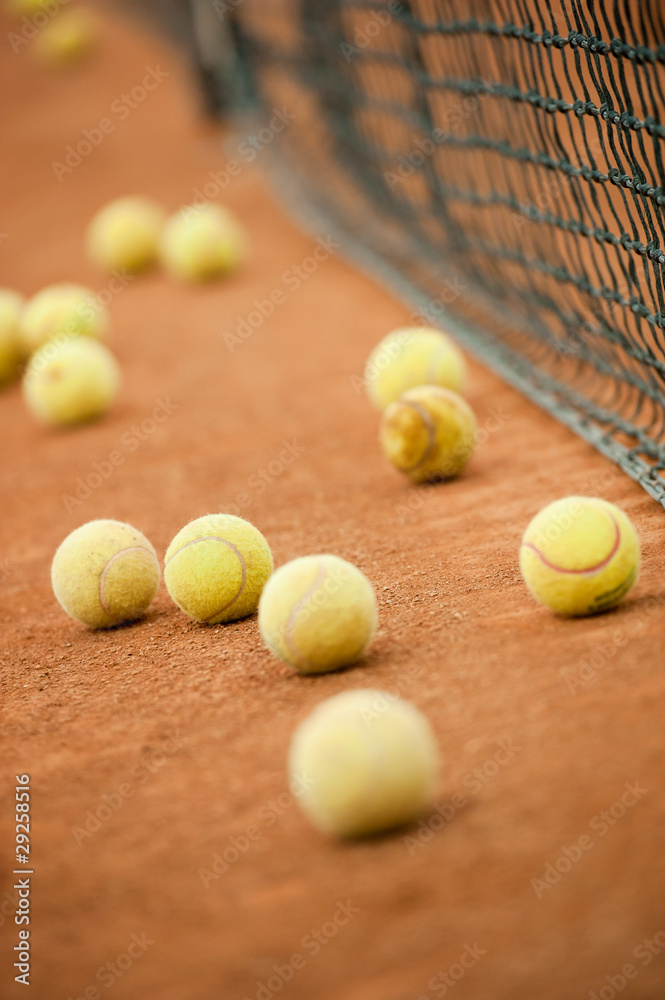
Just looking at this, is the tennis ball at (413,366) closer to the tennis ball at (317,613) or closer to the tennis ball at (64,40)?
the tennis ball at (317,613)

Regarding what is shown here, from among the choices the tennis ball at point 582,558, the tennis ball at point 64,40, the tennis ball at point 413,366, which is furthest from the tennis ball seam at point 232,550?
the tennis ball at point 64,40

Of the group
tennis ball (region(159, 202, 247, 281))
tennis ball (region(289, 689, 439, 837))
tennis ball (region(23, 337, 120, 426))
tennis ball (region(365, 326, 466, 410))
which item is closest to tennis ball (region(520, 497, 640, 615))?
tennis ball (region(289, 689, 439, 837))

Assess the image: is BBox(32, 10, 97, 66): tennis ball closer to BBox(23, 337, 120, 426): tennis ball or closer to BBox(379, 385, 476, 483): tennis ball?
BBox(23, 337, 120, 426): tennis ball

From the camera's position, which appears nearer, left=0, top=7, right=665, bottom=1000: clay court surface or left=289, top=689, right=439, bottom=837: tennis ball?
left=0, top=7, right=665, bottom=1000: clay court surface

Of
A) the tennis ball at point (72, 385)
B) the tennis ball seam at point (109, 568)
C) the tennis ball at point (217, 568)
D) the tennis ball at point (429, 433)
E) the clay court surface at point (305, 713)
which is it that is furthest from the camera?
the tennis ball at point (72, 385)

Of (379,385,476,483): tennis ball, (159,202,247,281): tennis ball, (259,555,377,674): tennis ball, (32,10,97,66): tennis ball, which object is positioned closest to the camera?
(259,555,377,674): tennis ball

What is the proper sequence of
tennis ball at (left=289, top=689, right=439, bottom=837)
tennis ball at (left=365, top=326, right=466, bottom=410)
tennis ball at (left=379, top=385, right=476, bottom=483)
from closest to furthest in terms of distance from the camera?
tennis ball at (left=289, top=689, right=439, bottom=837)
tennis ball at (left=379, top=385, right=476, bottom=483)
tennis ball at (left=365, top=326, right=466, bottom=410)
